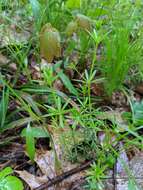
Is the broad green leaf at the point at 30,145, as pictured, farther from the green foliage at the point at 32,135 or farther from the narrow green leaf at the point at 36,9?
the narrow green leaf at the point at 36,9

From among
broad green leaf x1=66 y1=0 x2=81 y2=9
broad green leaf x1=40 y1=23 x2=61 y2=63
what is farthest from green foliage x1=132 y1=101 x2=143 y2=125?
broad green leaf x1=66 y1=0 x2=81 y2=9

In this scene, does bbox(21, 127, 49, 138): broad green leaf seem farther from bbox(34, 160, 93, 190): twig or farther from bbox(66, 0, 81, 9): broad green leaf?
bbox(66, 0, 81, 9): broad green leaf

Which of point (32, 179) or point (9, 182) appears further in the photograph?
point (32, 179)

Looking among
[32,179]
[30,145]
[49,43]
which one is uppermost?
[49,43]

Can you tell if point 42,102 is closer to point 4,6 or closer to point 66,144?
point 66,144

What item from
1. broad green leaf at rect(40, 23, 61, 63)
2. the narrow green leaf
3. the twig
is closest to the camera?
the twig

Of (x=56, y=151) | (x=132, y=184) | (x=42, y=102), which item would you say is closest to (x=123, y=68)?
(x=42, y=102)

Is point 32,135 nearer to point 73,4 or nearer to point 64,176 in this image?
point 64,176

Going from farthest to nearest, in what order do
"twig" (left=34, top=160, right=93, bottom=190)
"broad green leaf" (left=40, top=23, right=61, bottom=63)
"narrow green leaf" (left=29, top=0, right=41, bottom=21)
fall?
"narrow green leaf" (left=29, top=0, right=41, bottom=21)
"broad green leaf" (left=40, top=23, right=61, bottom=63)
"twig" (left=34, top=160, right=93, bottom=190)

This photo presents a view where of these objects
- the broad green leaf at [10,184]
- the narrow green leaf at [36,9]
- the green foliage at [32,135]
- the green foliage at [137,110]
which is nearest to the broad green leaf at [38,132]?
the green foliage at [32,135]

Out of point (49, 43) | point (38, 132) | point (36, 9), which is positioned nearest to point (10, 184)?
point (38, 132)

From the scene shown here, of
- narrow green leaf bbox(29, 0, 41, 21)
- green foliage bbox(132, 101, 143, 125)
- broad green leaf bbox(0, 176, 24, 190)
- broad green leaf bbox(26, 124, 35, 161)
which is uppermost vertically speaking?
narrow green leaf bbox(29, 0, 41, 21)
